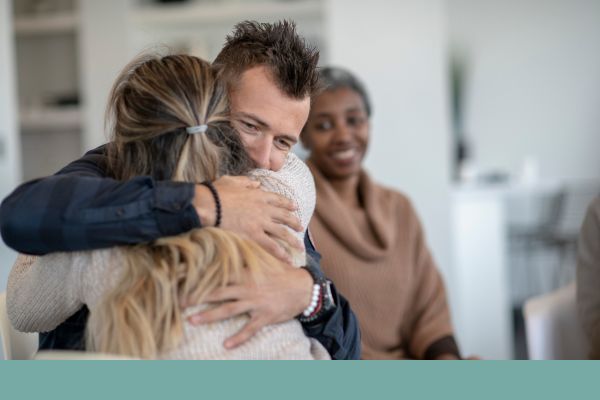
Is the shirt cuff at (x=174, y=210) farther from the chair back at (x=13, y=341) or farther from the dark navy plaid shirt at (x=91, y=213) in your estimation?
the chair back at (x=13, y=341)

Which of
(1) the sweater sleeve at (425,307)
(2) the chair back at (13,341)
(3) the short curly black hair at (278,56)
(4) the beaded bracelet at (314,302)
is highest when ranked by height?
(3) the short curly black hair at (278,56)

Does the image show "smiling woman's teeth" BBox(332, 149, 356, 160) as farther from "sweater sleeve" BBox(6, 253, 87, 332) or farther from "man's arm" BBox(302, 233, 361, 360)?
"sweater sleeve" BBox(6, 253, 87, 332)

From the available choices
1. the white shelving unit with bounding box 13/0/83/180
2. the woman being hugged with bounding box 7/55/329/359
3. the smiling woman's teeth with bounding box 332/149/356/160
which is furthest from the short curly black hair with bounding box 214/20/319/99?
the white shelving unit with bounding box 13/0/83/180

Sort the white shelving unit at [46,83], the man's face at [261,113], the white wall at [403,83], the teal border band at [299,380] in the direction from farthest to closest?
the white shelving unit at [46,83]
the white wall at [403,83]
the man's face at [261,113]
the teal border band at [299,380]

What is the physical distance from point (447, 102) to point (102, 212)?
11.2 feet

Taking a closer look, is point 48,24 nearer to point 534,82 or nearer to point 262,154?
point 534,82

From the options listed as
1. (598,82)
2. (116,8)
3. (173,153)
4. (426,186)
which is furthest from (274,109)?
(598,82)

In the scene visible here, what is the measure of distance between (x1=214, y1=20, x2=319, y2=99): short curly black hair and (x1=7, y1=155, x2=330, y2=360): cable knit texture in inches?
6.0

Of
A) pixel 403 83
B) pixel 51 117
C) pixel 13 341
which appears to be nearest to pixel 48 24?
pixel 51 117

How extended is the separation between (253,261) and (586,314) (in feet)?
3.14

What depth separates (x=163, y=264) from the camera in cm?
86

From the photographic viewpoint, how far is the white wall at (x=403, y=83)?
10.9ft

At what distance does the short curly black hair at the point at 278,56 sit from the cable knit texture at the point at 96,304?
0.50 feet

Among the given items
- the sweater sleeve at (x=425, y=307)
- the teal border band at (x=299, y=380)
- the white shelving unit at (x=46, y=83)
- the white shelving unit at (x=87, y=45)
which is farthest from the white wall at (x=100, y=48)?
the teal border band at (x=299, y=380)
